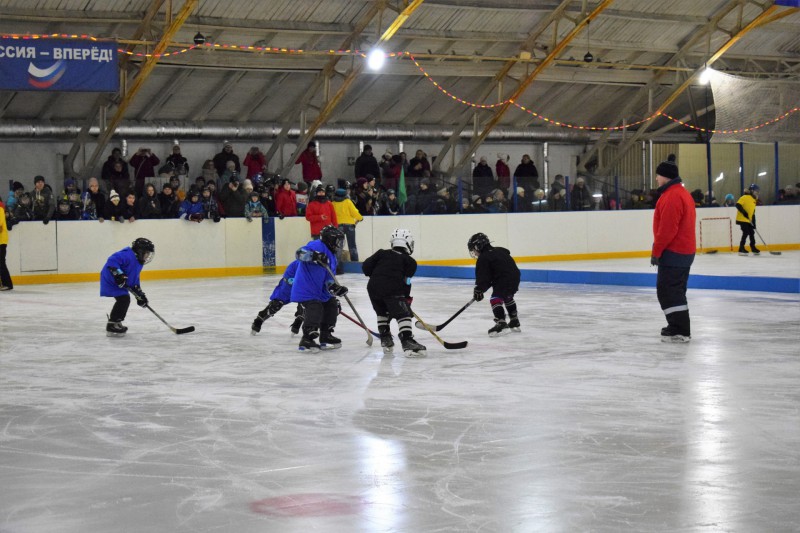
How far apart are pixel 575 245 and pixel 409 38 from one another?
16.9 ft

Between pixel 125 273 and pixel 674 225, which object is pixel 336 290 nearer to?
pixel 125 273

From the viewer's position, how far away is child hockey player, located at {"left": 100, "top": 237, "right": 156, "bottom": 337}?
988cm

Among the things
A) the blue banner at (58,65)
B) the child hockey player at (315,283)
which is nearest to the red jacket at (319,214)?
the blue banner at (58,65)

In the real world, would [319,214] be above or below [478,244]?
above

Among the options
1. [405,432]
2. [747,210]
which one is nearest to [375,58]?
[747,210]

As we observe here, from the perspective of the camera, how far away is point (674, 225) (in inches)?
359

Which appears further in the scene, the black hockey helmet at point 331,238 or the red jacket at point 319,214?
the red jacket at point 319,214

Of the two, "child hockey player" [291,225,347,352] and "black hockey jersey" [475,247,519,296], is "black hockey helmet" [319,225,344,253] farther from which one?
"black hockey jersey" [475,247,519,296]

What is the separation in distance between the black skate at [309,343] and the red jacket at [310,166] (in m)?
13.9

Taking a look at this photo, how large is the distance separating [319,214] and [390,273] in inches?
364

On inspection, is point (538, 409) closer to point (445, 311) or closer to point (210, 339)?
point (210, 339)

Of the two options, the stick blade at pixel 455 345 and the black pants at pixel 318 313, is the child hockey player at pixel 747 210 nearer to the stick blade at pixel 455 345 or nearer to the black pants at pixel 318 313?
the stick blade at pixel 455 345

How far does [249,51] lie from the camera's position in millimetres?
20828

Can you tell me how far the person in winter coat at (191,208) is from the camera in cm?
1861
